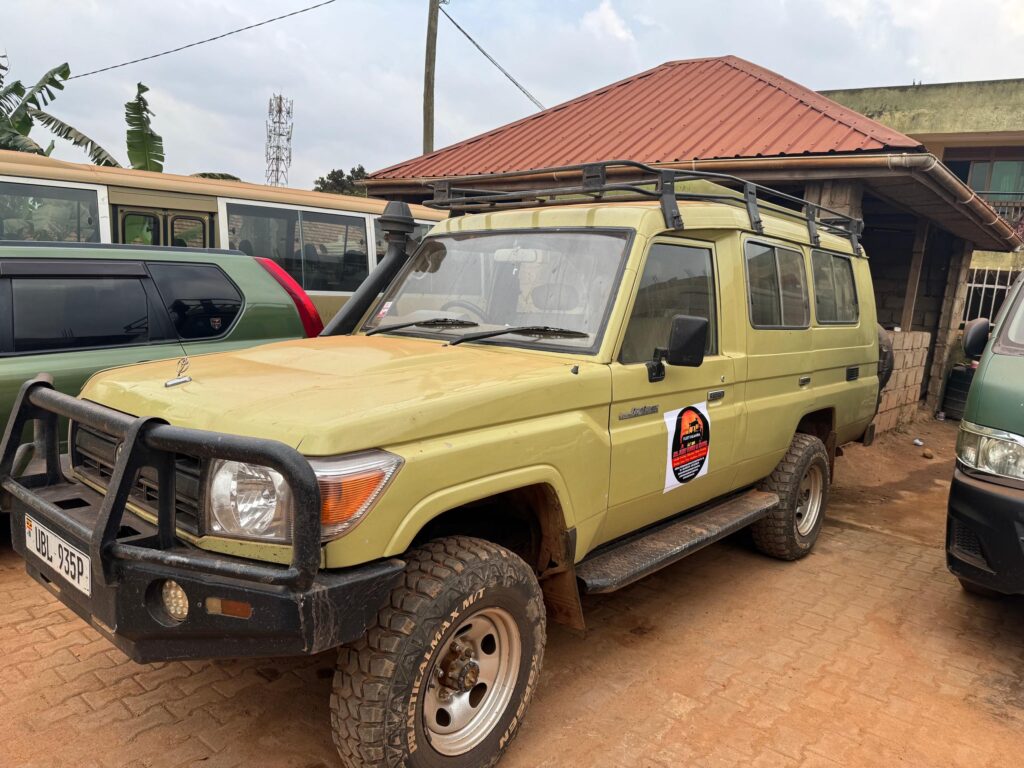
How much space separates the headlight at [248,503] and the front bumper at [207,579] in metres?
0.09

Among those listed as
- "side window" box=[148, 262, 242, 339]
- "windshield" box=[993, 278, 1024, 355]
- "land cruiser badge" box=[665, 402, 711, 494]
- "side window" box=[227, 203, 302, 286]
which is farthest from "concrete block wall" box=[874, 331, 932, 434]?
"side window" box=[227, 203, 302, 286]

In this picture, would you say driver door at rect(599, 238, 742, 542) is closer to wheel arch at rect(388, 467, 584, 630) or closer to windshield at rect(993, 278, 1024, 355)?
wheel arch at rect(388, 467, 584, 630)

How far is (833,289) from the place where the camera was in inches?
205

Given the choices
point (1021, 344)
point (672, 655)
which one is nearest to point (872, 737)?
point (672, 655)

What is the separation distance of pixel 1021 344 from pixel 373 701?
3.85 metres

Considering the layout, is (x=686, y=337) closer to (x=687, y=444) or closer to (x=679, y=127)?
(x=687, y=444)

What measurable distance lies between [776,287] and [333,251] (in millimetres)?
6757

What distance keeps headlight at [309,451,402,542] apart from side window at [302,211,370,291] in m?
7.87

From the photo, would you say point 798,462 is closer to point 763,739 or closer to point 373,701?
point 763,739

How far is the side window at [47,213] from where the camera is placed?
24.2 feet

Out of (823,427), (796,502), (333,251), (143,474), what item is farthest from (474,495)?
(333,251)

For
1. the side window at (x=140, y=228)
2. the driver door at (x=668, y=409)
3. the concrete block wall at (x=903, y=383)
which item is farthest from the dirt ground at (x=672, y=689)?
the concrete block wall at (x=903, y=383)

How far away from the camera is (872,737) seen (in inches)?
117

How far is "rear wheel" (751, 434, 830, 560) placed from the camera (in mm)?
4668
